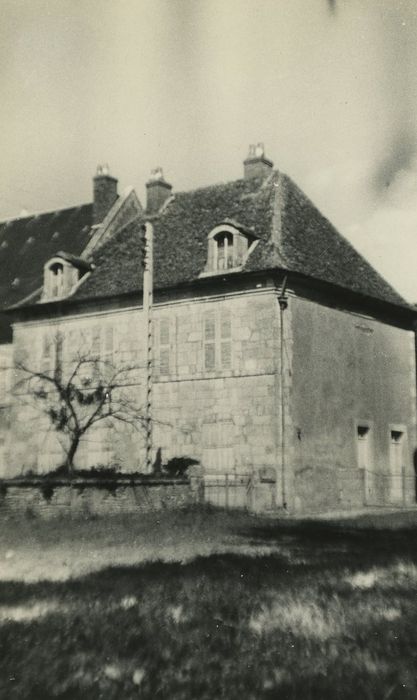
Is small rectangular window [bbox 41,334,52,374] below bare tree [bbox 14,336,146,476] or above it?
above

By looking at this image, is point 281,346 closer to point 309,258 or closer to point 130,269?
point 309,258

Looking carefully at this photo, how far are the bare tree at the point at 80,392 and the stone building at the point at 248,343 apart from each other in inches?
14.1

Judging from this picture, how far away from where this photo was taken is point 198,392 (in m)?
24.5

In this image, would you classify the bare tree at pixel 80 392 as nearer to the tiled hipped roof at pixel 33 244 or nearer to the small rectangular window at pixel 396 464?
the tiled hipped roof at pixel 33 244

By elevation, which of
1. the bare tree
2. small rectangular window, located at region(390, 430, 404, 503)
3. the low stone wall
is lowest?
the low stone wall

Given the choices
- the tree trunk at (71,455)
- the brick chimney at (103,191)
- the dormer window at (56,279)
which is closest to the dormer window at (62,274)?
the dormer window at (56,279)

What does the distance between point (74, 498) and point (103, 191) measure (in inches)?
656

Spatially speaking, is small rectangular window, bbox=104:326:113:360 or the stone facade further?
small rectangular window, bbox=104:326:113:360

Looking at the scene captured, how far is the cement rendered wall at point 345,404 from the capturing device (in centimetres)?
2359

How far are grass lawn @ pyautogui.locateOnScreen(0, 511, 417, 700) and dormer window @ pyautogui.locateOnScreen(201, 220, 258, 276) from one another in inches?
478

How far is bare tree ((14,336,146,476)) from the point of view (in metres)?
25.8

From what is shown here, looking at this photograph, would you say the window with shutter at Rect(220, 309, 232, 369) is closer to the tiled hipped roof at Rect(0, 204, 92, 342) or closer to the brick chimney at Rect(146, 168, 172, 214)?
the brick chimney at Rect(146, 168, 172, 214)

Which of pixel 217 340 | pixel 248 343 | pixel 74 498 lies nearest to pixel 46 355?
pixel 217 340

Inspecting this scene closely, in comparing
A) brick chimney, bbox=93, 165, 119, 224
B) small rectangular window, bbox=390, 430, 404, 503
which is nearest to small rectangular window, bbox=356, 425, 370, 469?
small rectangular window, bbox=390, 430, 404, 503
